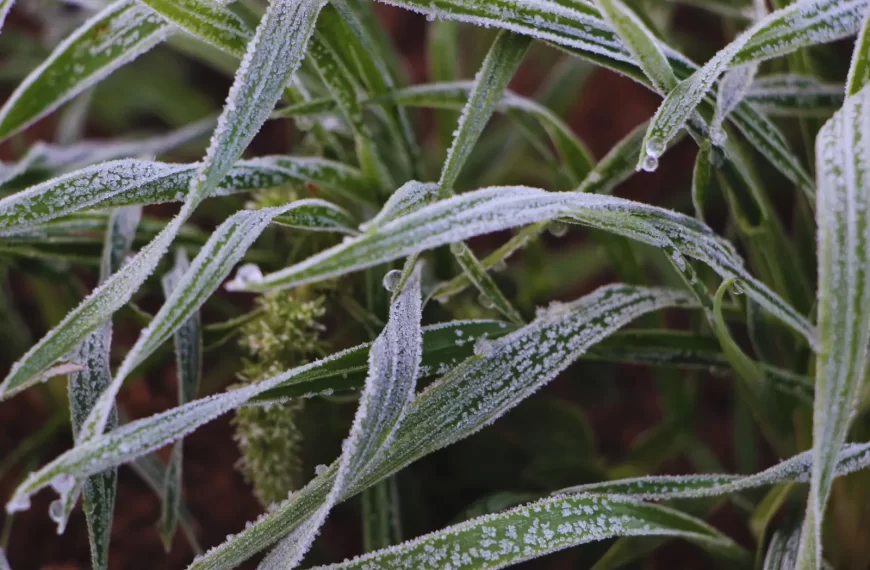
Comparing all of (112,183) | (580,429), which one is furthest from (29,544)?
(580,429)

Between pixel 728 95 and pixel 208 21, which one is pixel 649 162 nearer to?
pixel 728 95

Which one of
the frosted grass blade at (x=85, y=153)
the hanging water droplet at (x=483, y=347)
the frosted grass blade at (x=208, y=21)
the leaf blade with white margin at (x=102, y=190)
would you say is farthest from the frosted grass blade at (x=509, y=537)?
the frosted grass blade at (x=85, y=153)

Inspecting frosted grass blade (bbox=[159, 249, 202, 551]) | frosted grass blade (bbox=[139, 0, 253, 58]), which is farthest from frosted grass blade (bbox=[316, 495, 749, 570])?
frosted grass blade (bbox=[139, 0, 253, 58])

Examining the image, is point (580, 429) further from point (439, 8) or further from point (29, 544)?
point (29, 544)

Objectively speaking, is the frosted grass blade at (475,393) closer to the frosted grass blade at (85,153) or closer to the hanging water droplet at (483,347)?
the hanging water droplet at (483,347)

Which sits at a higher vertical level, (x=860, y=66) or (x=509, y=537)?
(x=860, y=66)

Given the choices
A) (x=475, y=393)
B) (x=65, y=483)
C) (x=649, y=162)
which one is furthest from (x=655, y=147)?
(x=65, y=483)
